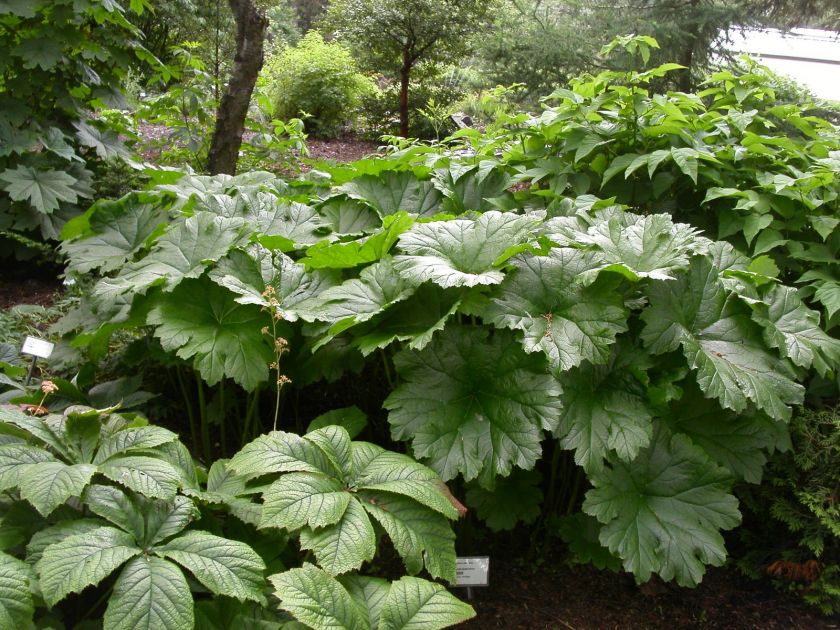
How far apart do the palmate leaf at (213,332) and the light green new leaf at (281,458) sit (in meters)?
0.38

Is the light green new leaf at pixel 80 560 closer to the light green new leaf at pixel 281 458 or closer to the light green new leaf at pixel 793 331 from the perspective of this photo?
the light green new leaf at pixel 281 458

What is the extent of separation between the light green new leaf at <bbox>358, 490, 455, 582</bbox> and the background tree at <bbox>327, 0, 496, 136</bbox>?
891cm

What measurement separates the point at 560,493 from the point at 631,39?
1.86 m

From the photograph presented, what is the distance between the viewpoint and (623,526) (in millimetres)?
1847

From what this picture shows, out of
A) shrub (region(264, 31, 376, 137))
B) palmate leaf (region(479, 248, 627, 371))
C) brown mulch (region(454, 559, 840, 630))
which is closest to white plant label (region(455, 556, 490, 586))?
brown mulch (region(454, 559, 840, 630))

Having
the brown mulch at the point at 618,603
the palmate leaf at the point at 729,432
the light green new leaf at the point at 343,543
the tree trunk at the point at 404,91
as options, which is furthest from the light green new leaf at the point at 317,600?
the tree trunk at the point at 404,91

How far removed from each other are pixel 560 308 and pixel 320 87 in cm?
932

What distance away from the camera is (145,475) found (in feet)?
4.85

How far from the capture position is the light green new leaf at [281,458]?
5.17 feet

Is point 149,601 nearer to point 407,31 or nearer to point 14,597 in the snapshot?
point 14,597

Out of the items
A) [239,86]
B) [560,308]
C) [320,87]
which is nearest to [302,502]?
[560,308]

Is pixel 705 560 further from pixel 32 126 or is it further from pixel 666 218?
pixel 32 126

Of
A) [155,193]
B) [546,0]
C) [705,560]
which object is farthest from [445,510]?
[546,0]

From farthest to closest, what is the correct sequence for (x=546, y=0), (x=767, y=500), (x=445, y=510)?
(x=546, y=0), (x=767, y=500), (x=445, y=510)
